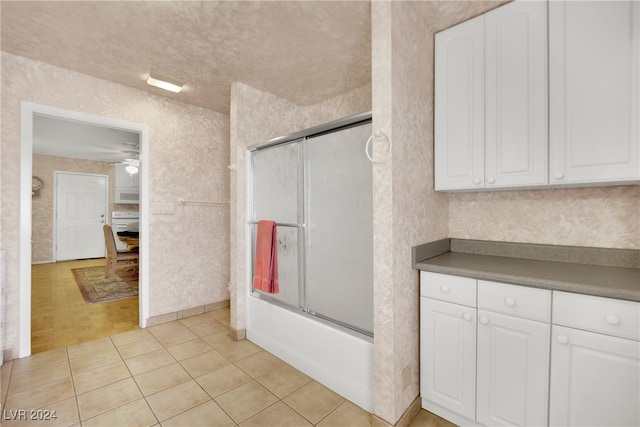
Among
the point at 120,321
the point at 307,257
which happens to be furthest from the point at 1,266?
the point at 307,257

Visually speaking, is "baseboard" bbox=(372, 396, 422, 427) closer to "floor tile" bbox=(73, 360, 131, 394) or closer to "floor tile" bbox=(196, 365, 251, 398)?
"floor tile" bbox=(196, 365, 251, 398)

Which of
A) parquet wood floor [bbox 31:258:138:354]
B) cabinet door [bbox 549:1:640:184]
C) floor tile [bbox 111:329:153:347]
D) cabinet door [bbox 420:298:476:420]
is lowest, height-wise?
floor tile [bbox 111:329:153:347]

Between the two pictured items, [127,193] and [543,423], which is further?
[127,193]

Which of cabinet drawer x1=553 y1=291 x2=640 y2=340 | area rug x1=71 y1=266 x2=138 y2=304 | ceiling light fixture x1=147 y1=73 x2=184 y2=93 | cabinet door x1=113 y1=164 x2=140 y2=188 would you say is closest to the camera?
cabinet drawer x1=553 y1=291 x2=640 y2=340

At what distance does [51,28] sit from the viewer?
1.86 meters

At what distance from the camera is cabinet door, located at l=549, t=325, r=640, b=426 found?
1071 mm

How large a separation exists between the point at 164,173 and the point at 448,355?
2921 mm

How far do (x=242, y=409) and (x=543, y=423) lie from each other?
1.52m

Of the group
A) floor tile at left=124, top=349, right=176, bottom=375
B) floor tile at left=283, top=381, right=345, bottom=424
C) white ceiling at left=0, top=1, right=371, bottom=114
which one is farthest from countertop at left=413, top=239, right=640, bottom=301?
floor tile at left=124, top=349, right=176, bottom=375

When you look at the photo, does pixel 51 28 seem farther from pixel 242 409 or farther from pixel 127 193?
pixel 127 193

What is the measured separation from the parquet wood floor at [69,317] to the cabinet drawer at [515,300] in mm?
3076

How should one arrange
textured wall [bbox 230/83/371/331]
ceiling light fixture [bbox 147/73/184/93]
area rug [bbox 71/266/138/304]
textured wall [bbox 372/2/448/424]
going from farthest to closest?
area rug [bbox 71/266/138/304] < textured wall [bbox 230/83/371/331] < ceiling light fixture [bbox 147/73/184/93] < textured wall [bbox 372/2/448/424]

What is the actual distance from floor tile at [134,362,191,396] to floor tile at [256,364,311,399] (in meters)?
0.55

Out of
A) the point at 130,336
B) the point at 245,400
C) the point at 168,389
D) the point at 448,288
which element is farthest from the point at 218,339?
the point at 448,288
